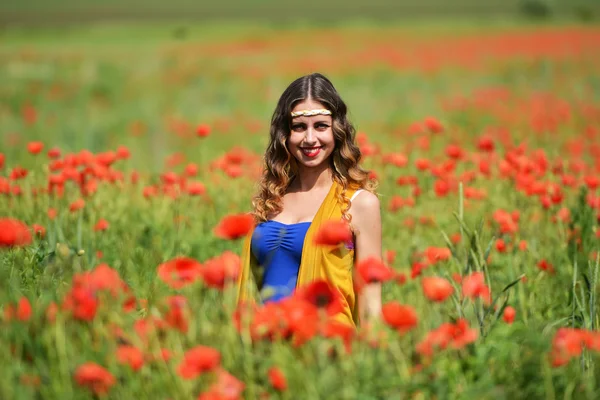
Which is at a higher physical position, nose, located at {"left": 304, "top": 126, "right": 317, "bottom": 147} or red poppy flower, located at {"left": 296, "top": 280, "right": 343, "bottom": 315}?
nose, located at {"left": 304, "top": 126, "right": 317, "bottom": 147}

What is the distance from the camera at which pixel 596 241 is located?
3537 mm

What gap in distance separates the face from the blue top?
24cm

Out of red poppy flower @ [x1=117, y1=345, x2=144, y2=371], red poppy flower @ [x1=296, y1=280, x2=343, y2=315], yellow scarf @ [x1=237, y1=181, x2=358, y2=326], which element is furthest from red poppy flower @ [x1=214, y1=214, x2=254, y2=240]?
yellow scarf @ [x1=237, y1=181, x2=358, y2=326]

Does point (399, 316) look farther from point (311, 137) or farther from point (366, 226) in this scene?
point (311, 137)

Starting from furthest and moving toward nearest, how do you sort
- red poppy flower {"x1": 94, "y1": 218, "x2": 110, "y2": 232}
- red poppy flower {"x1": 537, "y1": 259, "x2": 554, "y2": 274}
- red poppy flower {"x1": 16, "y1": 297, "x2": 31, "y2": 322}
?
red poppy flower {"x1": 94, "y1": 218, "x2": 110, "y2": 232}, red poppy flower {"x1": 537, "y1": 259, "x2": 554, "y2": 274}, red poppy flower {"x1": 16, "y1": 297, "x2": 31, "y2": 322}

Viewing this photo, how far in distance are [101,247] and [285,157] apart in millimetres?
1051

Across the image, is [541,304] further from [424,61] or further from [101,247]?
[424,61]

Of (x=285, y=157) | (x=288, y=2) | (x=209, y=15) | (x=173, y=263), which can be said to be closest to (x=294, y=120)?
(x=285, y=157)

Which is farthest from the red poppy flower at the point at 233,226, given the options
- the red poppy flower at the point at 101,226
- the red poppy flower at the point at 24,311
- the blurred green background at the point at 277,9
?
the blurred green background at the point at 277,9

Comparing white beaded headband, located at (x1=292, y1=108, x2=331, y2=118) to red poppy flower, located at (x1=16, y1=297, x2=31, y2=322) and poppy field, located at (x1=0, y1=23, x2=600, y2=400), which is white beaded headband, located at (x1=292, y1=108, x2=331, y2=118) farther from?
red poppy flower, located at (x1=16, y1=297, x2=31, y2=322)

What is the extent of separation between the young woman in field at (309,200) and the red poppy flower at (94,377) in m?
0.96

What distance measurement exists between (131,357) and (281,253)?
1088 millimetres

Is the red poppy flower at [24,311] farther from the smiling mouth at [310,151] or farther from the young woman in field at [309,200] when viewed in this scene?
the smiling mouth at [310,151]

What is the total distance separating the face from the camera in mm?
2719
